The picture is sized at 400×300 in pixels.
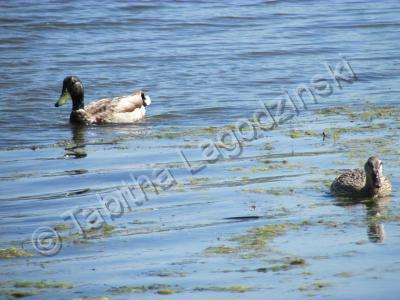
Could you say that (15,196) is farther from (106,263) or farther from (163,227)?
(106,263)

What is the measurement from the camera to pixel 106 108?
1964cm

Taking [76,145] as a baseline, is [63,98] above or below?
above

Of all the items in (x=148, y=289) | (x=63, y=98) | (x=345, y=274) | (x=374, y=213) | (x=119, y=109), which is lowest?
(x=374, y=213)

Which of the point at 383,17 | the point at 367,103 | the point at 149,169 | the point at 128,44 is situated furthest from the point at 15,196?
the point at 383,17

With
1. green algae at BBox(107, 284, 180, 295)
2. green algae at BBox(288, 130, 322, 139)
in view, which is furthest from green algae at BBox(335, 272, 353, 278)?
green algae at BBox(288, 130, 322, 139)

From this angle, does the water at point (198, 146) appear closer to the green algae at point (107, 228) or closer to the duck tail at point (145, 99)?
the green algae at point (107, 228)

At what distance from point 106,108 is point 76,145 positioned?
2604 millimetres

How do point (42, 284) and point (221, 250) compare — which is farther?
point (221, 250)

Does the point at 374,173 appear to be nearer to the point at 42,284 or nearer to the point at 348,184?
the point at 348,184

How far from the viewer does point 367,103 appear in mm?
18984

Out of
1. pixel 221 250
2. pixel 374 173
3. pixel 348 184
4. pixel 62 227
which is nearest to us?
pixel 221 250

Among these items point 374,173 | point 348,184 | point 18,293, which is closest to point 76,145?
point 348,184

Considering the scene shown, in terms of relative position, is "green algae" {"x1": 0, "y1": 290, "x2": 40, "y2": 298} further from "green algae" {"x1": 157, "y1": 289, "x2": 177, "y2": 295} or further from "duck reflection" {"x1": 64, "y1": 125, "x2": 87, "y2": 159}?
"duck reflection" {"x1": 64, "y1": 125, "x2": 87, "y2": 159}

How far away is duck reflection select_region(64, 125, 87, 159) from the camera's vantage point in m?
16.0
